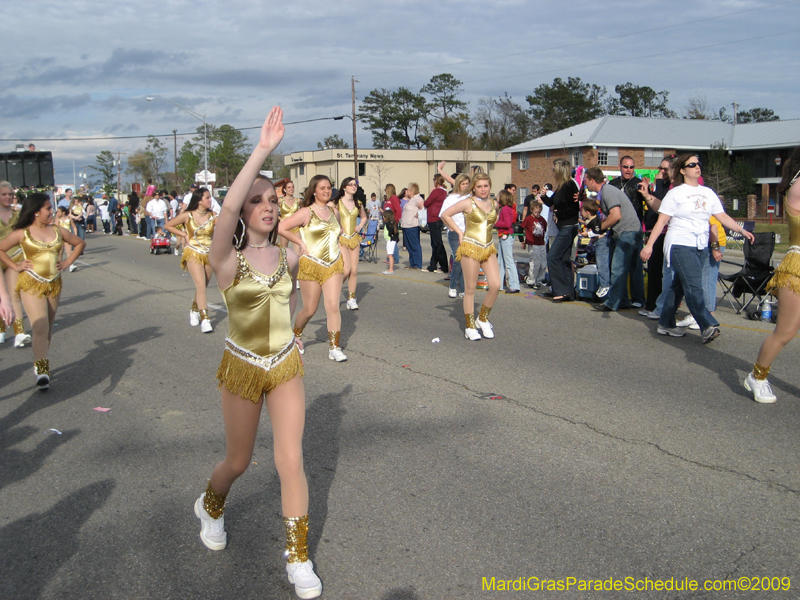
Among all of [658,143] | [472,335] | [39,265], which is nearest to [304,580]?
[39,265]

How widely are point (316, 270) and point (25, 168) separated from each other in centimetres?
2600

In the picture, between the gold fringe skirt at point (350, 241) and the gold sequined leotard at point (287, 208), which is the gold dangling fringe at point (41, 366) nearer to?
the gold fringe skirt at point (350, 241)

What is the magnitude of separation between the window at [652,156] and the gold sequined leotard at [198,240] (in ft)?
164

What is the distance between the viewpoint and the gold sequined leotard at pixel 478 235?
8477 mm

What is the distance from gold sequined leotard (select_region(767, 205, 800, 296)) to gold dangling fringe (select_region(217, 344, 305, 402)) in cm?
419

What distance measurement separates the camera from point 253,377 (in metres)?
3.37

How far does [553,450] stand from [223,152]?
85.9 m

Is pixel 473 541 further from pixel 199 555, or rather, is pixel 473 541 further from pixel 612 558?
pixel 199 555

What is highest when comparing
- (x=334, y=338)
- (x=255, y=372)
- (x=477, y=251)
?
(x=477, y=251)

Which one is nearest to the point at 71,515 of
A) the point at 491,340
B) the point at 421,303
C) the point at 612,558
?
the point at 612,558

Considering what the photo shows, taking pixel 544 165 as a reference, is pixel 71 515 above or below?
below

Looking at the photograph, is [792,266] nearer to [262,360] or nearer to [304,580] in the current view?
[262,360]

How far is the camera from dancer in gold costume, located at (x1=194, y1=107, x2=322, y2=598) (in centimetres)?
329

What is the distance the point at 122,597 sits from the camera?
329 centimetres
